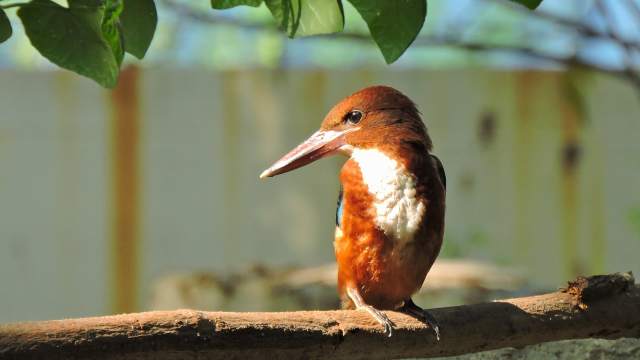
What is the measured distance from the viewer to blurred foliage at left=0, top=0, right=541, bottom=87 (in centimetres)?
186

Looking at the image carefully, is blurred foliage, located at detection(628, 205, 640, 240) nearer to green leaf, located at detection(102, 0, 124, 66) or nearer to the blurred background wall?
the blurred background wall

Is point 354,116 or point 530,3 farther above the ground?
point 530,3

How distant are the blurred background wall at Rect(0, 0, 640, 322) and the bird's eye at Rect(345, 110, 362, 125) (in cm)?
251

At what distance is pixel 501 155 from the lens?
210 inches

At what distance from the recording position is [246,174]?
5289mm

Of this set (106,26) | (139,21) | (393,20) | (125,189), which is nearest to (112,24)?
(106,26)

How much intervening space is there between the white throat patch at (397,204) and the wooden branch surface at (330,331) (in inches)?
9.2

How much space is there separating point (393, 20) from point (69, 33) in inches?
22.2

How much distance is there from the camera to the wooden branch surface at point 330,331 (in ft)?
6.10

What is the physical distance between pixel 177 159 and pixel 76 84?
589 mm

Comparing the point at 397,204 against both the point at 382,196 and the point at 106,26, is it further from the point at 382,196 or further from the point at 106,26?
the point at 106,26

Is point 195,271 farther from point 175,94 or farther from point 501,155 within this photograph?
point 501,155

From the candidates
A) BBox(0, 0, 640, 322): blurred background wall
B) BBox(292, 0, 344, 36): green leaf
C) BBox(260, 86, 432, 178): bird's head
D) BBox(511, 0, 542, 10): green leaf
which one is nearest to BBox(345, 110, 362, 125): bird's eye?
BBox(260, 86, 432, 178): bird's head

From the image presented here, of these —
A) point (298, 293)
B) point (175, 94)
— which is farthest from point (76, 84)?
point (298, 293)
